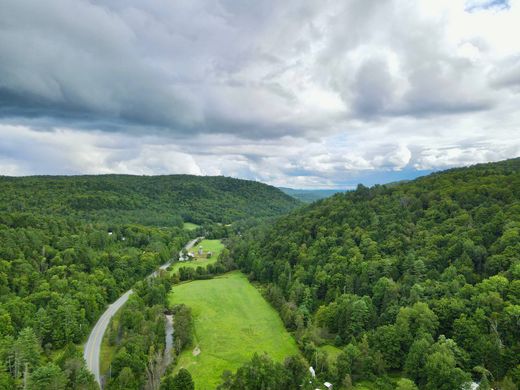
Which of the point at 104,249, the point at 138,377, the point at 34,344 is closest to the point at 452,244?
the point at 138,377

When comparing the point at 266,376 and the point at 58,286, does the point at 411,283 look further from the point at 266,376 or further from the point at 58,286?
the point at 58,286

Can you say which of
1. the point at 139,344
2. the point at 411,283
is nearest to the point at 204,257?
the point at 139,344

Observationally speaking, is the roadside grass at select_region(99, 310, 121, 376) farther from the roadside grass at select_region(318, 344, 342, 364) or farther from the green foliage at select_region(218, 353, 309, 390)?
the roadside grass at select_region(318, 344, 342, 364)

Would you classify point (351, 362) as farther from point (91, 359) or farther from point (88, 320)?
point (88, 320)

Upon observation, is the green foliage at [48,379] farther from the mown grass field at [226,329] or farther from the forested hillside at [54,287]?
the mown grass field at [226,329]

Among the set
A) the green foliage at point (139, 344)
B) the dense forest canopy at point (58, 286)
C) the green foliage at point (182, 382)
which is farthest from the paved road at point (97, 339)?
the green foliage at point (182, 382)

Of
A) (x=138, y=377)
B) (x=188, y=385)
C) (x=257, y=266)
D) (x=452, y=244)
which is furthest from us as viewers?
(x=257, y=266)
